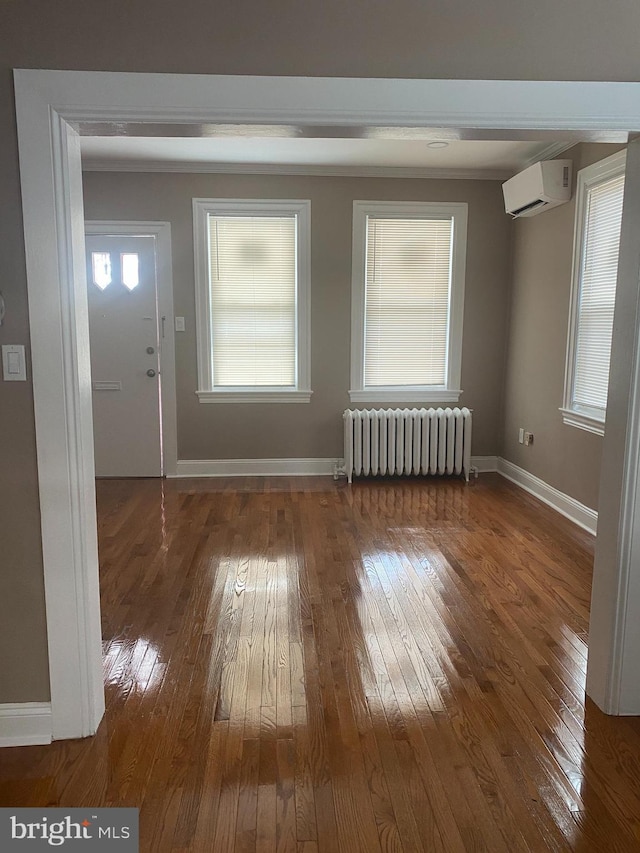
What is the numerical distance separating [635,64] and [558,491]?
3175mm

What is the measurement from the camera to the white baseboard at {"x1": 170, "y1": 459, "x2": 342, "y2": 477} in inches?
209

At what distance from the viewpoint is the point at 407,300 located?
5254mm

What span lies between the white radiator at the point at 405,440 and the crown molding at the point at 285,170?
79.8 inches

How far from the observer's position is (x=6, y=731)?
1931mm

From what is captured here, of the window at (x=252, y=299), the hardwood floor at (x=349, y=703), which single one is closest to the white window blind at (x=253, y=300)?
the window at (x=252, y=299)

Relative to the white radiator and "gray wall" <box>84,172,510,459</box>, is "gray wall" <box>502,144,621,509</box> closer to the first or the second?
"gray wall" <box>84,172,510,459</box>

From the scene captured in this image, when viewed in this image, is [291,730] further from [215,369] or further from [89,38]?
[215,369]

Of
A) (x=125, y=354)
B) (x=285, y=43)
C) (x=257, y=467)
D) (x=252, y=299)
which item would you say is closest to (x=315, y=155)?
(x=252, y=299)

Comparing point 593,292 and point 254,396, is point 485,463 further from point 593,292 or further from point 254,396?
point 254,396

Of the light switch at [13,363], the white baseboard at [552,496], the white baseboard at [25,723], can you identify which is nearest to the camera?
the light switch at [13,363]

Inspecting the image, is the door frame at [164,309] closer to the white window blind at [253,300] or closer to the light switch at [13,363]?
the white window blind at [253,300]

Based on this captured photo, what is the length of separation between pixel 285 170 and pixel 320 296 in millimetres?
1080

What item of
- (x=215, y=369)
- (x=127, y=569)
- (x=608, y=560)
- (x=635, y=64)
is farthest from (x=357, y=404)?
(x=635, y=64)

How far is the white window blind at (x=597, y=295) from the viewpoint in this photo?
3717 mm
